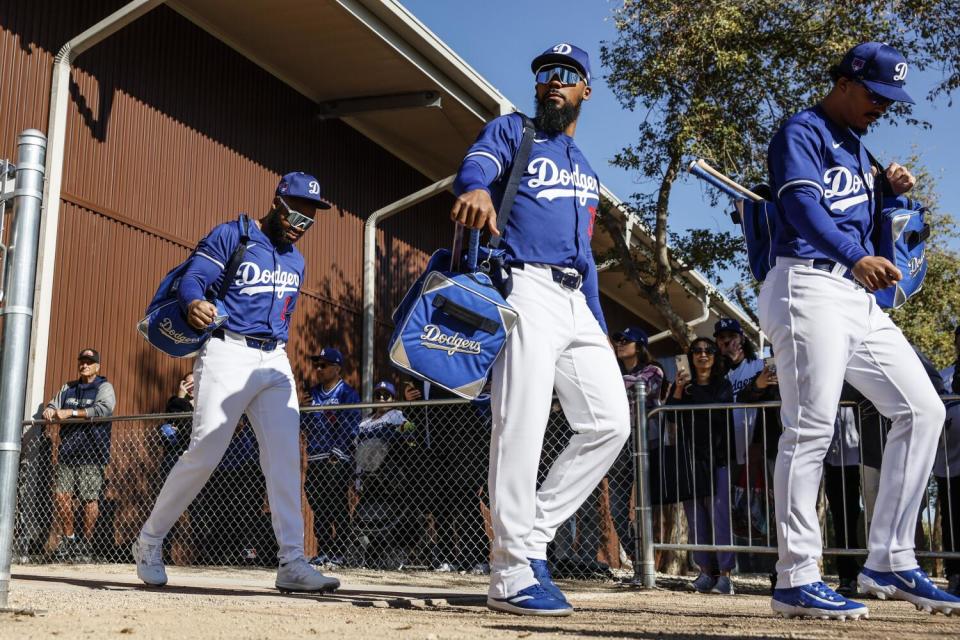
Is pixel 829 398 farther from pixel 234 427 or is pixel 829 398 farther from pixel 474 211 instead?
pixel 234 427

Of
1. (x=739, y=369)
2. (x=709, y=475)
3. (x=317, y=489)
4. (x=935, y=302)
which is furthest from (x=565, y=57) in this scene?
(x=935, y=302)

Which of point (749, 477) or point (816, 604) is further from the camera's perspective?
point (749, 477)

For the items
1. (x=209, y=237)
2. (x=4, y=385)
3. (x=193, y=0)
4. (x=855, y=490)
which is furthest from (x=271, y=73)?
(x=4, y=385)

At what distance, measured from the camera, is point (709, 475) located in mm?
7414

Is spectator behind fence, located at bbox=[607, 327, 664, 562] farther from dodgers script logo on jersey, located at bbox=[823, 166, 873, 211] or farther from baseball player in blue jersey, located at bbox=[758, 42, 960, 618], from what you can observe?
dodgers script logo on jersey, located at bbox=[823, 166, 873, 211]

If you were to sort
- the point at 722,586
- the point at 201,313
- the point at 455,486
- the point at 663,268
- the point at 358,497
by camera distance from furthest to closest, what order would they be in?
the point at 663,268 < the point at 358,497 < the point at 455,486 < the point at 722,586 < the point at 201,313

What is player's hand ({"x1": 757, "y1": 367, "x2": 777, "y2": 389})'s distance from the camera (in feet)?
24.0

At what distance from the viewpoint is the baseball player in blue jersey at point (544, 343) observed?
4.13m

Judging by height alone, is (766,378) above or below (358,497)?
above

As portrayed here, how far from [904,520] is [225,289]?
3.52m

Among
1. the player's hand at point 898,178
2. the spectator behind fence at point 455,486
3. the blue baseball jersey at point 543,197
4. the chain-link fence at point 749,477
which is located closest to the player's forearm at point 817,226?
the player's hand at point 898,178

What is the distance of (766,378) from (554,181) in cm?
344

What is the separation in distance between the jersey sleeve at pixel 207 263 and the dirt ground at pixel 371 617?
149 centimetres

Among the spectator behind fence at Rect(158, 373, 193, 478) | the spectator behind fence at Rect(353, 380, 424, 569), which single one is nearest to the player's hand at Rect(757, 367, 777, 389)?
the spectator behind fence at Rect(353, 380, 424, 569)
